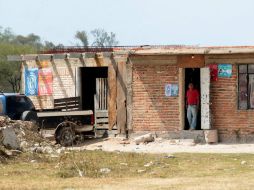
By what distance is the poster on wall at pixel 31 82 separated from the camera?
2777 cm

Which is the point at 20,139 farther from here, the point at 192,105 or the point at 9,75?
the point at 9,75

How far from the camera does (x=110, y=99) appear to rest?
84.2 ft

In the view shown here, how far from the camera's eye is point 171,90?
2450cm

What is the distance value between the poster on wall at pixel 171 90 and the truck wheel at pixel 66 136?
3.61 metres

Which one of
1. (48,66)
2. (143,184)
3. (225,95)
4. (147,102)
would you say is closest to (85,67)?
(48,66)

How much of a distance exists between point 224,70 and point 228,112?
145 cm

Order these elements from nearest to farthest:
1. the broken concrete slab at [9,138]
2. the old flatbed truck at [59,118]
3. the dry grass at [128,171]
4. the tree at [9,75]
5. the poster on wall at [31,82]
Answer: the dry grass at [128,171]
the broken concrete slab at [9,138]
the old flatbed truck at [59,118]
the poster on wall at [31,82]
the tree at [9,75]

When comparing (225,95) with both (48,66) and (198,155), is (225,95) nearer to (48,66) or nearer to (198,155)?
(198,155)

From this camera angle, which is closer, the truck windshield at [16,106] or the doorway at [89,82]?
the truck windshield at [16,106]

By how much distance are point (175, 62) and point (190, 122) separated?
2.16 meters

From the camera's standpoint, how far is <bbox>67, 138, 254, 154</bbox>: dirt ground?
21.9 metres

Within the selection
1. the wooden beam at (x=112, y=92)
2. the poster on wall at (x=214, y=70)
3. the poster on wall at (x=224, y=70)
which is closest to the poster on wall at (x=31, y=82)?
the wooden beam at (x=112, y=92)

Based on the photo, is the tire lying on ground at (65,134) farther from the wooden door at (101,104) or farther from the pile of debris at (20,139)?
the wooden door at (101,104)

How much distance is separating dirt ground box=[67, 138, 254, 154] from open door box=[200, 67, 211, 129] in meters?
0.87
